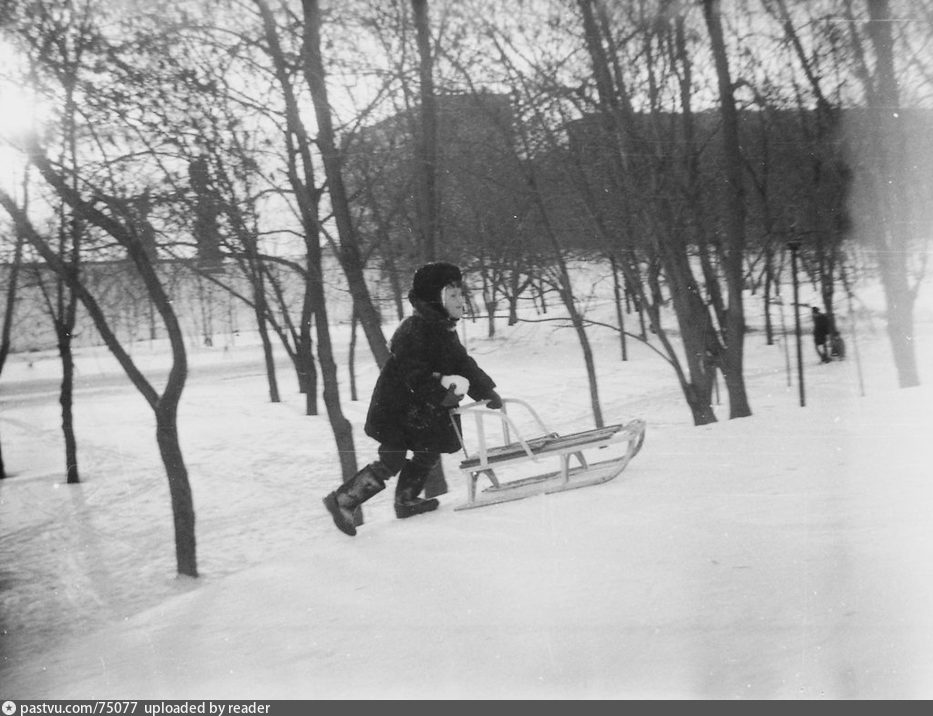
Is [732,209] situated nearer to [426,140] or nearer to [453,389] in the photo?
[426,140]

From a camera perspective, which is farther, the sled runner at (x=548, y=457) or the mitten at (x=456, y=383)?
the mitten at (x=456, y=383)

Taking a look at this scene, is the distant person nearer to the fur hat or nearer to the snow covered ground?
the snow covered ground

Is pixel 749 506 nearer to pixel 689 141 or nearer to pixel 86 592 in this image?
pixel 689 141

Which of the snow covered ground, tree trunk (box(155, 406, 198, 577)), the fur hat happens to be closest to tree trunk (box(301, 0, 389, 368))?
tree trunk (box(155, 406, 198, 577))

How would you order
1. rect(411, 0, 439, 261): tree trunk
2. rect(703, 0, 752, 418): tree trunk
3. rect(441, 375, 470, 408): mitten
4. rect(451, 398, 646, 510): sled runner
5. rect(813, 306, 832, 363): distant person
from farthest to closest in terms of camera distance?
rect(813, 306, 832, 363): distant person < rect(703, 0, 752, 418): tree trunk < rect(411, 0, 439, 261): tree trunk < rect(441, 375, 470, 408): mitten < rect(451, 398, 646, 510): sled runner

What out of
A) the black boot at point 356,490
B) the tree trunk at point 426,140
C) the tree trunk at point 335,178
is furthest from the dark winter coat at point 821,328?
the black boot at point 356,490

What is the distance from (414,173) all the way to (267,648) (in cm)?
734

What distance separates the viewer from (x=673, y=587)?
2.88 metres

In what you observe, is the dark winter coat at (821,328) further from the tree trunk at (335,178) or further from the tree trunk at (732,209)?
the tree trunk at (335,178)

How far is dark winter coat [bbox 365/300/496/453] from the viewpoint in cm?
471

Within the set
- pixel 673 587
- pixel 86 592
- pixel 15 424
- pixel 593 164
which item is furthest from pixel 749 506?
pixel 15 424

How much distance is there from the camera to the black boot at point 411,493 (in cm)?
477

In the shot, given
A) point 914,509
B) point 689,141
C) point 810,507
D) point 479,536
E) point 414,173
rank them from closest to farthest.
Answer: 1. point 914,509
2. point 810,507
3. point 479,536
4. point 414,173
5. point 689,141

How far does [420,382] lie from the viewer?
470 centimetres
